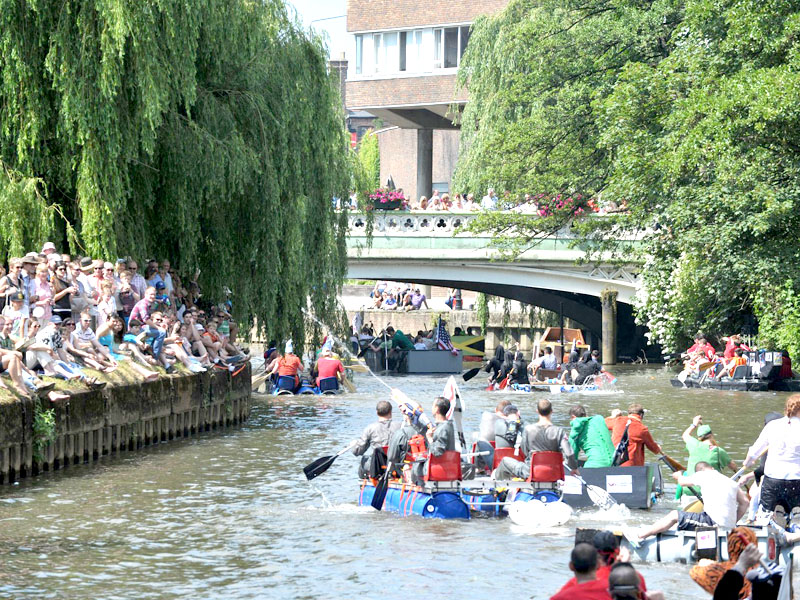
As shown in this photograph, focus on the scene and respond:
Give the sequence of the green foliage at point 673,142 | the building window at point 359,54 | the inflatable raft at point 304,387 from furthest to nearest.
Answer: the building window at point 359,54 < the inflatable raft at point 304,387 < the green foliage at point 673,142

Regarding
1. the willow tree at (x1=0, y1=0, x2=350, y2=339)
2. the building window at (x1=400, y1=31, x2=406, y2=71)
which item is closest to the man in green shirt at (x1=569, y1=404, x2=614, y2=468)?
the willow tree at (x1=0, y1=0, x2=350, y2=339)

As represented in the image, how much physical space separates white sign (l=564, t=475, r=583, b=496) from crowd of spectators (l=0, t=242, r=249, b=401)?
7378 mm

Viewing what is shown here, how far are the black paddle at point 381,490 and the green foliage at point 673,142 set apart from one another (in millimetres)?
11508

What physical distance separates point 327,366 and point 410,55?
94.1ft

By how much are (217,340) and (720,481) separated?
1560 centimetres

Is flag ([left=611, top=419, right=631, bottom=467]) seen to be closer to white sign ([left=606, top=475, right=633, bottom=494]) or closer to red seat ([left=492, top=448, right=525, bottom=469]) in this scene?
white sign ([left=606, top=475, right=633, bottom=494])

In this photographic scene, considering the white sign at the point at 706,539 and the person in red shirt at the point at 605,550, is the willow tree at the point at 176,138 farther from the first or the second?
the person in red shirt at the point at 605,550

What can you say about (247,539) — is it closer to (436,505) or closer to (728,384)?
(436,505)

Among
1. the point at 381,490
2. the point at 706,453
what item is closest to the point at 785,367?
the point at 706,453

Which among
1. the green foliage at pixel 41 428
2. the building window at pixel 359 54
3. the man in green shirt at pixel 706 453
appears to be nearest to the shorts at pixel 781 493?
the man in green shirt at pixel 706 453

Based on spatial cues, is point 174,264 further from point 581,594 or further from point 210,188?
point 581,594

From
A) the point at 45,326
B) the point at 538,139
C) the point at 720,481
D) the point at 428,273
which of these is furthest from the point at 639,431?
the point at 428,273

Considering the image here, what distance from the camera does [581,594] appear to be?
8.29m

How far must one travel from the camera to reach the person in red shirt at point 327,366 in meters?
34.2
